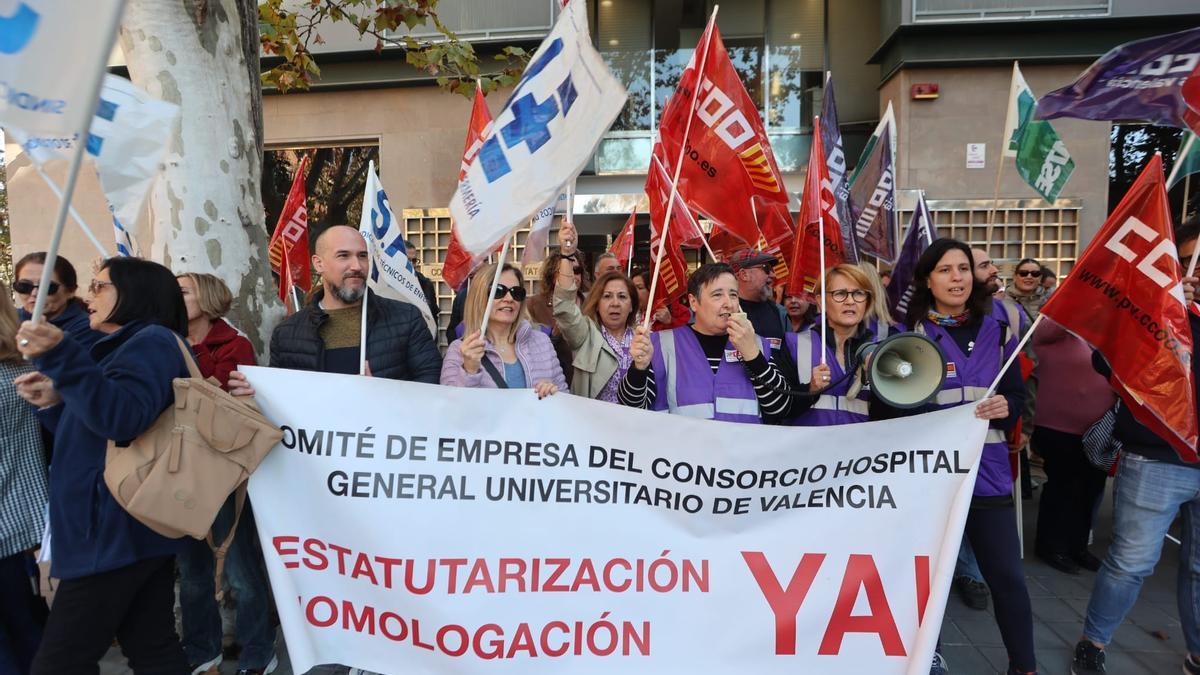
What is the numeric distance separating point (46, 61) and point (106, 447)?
131cm

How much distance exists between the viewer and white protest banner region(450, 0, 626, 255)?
260 centimetres

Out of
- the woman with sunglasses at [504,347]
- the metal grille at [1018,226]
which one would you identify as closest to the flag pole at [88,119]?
the woman with sunglasses at [504,347]

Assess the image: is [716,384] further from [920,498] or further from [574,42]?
[574,42]

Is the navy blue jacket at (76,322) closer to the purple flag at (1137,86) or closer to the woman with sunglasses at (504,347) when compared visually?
the woman with sunglasses at (504,347)

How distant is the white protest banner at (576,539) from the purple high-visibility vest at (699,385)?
11.4 inches

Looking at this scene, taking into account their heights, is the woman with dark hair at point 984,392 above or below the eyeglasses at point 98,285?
below

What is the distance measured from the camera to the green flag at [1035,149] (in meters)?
5.78

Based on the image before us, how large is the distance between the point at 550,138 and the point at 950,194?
8.88 m

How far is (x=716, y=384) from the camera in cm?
311

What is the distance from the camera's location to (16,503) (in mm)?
2801

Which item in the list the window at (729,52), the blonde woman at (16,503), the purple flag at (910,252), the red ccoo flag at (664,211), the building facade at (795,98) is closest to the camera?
the blonde woman at (16,503)

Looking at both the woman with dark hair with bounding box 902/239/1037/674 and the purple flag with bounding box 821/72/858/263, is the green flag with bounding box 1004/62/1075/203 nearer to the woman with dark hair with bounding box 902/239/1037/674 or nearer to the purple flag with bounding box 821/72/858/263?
the purple flag with bounding box 821/72/858/263

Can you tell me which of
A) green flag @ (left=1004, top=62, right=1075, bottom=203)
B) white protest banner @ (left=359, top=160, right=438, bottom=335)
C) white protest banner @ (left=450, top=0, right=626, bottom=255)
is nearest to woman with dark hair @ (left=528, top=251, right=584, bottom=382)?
white protest banner @ (left=359, top=160, right=438, bottom=335)

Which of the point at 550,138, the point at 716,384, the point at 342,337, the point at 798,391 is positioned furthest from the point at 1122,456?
the point at 342,337
